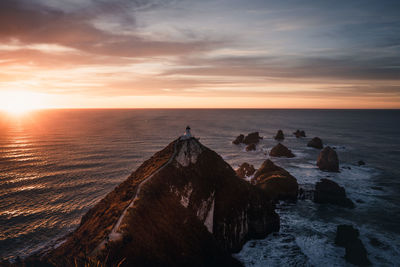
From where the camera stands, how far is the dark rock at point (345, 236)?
69.5ft

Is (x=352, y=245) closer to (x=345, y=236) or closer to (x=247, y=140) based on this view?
(x=345, y=236)

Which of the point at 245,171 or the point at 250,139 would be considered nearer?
the point at 245,171

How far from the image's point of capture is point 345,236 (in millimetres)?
21516

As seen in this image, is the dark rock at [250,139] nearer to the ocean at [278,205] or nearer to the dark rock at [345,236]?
the ocean at [278,205]

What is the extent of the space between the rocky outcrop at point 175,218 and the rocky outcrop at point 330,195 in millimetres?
13525

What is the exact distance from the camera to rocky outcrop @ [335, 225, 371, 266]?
1902 centimetres

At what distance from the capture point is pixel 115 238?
13.7m

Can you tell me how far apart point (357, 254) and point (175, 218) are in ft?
56.6

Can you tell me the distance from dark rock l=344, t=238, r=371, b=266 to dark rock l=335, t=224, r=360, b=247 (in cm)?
76

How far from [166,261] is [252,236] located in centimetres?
1059

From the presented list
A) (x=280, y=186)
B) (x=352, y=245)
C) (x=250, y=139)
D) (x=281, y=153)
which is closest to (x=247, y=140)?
(x=250, y=139)

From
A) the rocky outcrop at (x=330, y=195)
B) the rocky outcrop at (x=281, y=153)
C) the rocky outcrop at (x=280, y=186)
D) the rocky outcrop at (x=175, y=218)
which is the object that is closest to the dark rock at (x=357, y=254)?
the rocky outcrop at (x=175, y=218)

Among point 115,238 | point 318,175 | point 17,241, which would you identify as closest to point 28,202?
point 17,241

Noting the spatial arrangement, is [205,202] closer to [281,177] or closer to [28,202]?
[281,177]
